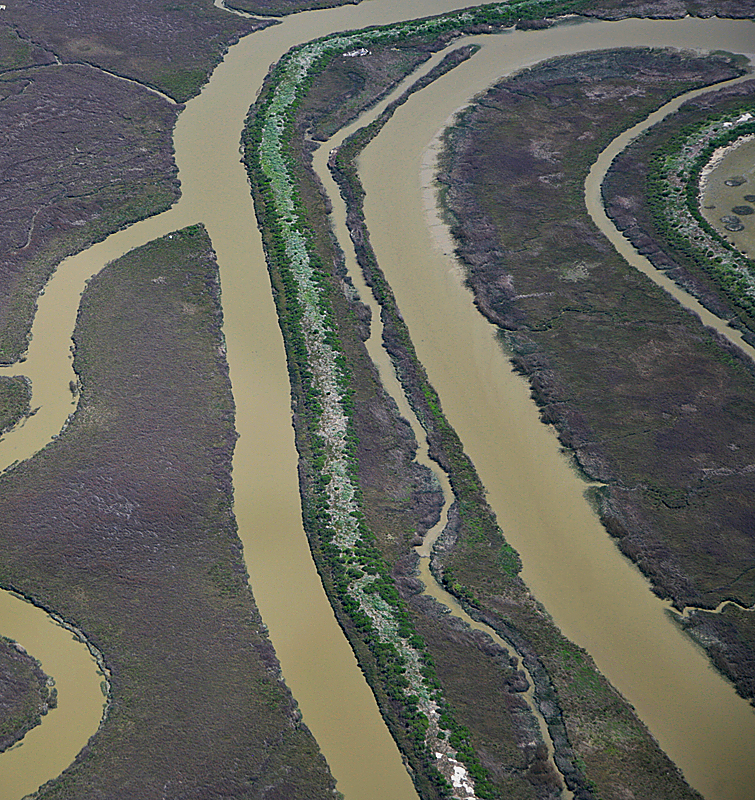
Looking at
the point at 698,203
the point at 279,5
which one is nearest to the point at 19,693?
the point at 698,203

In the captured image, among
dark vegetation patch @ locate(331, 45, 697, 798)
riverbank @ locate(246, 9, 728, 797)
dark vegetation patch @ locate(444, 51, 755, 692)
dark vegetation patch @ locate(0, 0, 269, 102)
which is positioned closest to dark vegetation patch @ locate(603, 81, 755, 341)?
dark vegetation patch @ locate(444, 51, 755, 692)

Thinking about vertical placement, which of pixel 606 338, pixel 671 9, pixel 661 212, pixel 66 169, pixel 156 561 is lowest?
pixel 156 561

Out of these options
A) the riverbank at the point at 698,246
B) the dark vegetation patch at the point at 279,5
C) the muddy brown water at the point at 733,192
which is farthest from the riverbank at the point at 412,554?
the dark vegetation patch at the point at 279,5

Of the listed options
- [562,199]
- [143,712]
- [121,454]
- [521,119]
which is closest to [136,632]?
[143,712]

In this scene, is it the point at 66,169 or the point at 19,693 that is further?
the point at 66,169

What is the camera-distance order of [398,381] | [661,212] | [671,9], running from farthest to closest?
[671,9] < [661,212] < [398,381]

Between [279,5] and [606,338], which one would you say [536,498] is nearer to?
[606,338]
